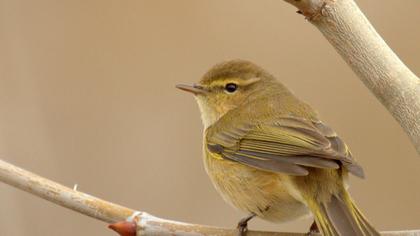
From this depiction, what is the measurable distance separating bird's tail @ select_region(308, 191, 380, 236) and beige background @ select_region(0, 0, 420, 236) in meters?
1.96

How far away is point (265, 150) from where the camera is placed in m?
3.43

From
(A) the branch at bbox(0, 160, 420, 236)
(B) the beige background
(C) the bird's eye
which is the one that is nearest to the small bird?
(C) the bird's eye

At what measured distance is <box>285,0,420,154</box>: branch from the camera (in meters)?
2.51

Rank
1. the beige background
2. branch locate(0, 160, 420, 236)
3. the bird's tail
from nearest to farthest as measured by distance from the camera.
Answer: the bird's tail → branch locate(0, 160, 420, 236) → the beige background

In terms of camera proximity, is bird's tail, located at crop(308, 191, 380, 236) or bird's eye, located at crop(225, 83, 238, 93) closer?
bird's tail, located at crop(308, 191, 380, 236)

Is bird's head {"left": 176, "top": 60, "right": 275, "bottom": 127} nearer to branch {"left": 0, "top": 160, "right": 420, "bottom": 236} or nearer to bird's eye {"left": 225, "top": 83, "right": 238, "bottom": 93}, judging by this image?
bird's eye {"left": 225, "top": 83, "right": 238, "bottom": 93}

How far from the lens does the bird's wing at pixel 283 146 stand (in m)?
3.04

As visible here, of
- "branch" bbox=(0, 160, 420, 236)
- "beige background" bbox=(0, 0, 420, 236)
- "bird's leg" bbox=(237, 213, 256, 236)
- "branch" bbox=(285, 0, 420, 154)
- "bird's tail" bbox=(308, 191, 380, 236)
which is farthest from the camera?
"beige background" bbox=(0, 0, 420, 236)

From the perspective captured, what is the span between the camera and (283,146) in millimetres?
3371

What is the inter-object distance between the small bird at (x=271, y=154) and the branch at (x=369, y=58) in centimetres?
47

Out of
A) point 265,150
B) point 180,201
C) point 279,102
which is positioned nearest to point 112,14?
point 180,201

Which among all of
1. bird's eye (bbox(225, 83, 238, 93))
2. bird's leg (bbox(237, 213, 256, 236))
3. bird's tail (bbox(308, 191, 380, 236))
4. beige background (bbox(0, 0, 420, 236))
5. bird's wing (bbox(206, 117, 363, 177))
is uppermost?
beige background (bbox(0, 0, 420, 236))

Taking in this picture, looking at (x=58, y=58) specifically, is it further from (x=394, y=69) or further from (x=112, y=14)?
(x=394, y=69)

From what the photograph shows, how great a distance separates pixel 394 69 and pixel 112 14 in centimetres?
322
